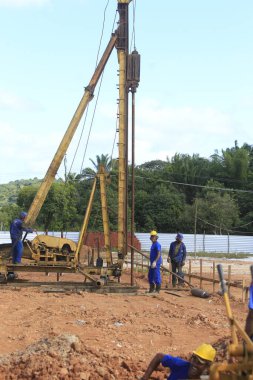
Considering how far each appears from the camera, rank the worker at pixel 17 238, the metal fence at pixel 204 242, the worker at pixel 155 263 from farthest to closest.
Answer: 1. the metal fence at pixel 204 242
2. the worker at pixel 17 238
3. the worker at pixel 155 263

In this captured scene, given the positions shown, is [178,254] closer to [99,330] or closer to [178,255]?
[178,255]

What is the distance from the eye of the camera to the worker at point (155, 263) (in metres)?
15.4

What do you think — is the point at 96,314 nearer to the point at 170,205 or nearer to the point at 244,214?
the point at 170,205

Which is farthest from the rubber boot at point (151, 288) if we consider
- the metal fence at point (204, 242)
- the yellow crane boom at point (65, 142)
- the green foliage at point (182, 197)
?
the metal fence at point (204, 242)

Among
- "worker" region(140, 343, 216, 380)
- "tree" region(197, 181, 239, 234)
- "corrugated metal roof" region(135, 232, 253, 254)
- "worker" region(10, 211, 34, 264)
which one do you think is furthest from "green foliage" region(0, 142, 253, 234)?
"worker" region(140, 343, 216, 380)

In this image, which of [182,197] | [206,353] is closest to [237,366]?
[206,353]

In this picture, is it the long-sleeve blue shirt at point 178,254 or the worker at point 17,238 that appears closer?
the worker at point 17,238

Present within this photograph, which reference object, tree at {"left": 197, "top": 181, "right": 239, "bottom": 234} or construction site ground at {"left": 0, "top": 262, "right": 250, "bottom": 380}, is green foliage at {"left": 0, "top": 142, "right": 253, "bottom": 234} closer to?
tree at {"left": 197, "top": 181, "right": 239, "bottom": 234}

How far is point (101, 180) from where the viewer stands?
17641mm

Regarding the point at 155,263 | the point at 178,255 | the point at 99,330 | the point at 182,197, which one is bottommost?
the point at 99,330

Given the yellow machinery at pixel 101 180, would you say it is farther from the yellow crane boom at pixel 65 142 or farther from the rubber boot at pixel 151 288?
the rubber boot at pixel 151 288

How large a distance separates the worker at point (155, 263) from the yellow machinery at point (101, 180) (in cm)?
163

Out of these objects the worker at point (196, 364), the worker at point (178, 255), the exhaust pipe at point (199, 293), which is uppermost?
the worker at point (178, 255)

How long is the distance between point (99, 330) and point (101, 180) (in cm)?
800
